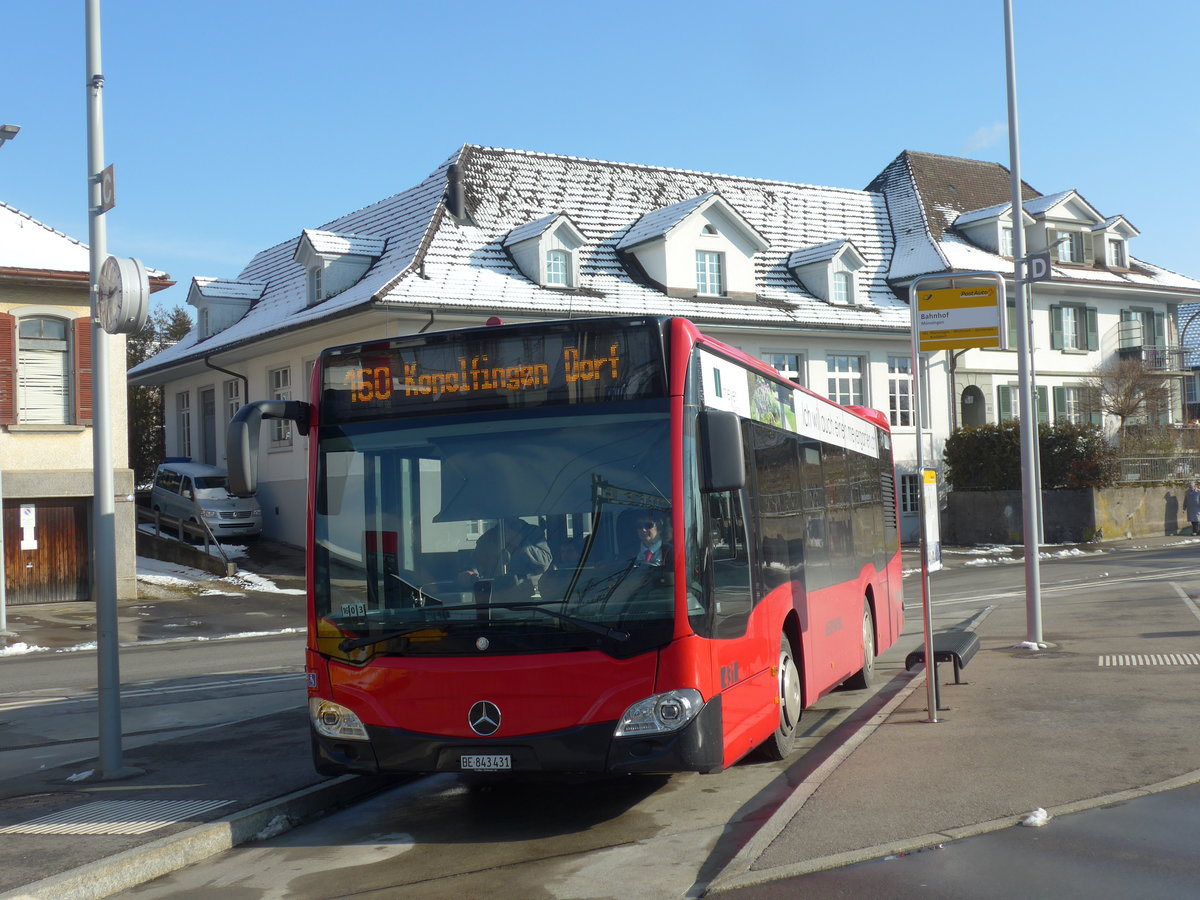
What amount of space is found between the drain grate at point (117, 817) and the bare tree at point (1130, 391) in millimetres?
40339

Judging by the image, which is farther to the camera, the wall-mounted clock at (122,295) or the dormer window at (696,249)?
the dormer window at (696,249)

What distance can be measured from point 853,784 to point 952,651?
3.35m

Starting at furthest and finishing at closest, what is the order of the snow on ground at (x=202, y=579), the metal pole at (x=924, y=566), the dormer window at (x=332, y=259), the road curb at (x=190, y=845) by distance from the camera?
1. the dormer window at (x=332, y=259)
2. the snow on ground at (x=202, y=579)
3. the metal pole at (x=924, y=566)
4. the road curb at (x=190, y=845)

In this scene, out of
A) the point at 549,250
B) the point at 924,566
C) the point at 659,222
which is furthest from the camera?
the point at 659,222

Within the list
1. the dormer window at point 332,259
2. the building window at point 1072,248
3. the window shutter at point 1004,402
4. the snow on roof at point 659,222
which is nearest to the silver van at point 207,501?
the dormer window at point 332,259

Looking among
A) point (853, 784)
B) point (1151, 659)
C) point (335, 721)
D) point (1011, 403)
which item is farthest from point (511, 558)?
point (1011, 403)

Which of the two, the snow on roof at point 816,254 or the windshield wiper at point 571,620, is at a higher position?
the snow on roof at point 816,254

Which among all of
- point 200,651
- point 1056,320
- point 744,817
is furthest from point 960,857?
point 1056,320

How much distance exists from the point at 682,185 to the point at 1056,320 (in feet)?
45.2

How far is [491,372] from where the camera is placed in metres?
7.39

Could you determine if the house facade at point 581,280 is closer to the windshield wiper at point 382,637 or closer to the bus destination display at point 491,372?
the bus destination display at point 491,372

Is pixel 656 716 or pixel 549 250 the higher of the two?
pixel 549 250

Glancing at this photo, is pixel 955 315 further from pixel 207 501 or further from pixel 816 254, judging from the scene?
pixel 816 254

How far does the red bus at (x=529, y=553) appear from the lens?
22.2ft
